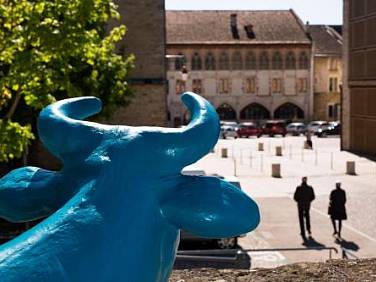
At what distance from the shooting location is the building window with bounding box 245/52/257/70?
67.9m

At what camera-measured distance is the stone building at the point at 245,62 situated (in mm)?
66688

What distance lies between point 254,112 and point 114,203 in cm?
6692

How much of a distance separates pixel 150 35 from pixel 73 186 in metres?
28.4

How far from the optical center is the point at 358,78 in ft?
121

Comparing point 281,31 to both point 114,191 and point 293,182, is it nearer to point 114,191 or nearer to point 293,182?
point 293,182

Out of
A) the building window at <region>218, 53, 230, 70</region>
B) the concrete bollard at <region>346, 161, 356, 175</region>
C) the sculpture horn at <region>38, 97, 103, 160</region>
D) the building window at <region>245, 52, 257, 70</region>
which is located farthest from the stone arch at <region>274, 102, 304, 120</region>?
the sculpture horn at <region>38, 97, 103, 160</region>

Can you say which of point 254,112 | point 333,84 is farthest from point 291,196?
point 333,84

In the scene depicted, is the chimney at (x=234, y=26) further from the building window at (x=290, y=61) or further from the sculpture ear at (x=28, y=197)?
the sculpture ear at (x=28, y=197)

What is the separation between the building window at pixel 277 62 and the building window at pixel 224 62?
4.90m

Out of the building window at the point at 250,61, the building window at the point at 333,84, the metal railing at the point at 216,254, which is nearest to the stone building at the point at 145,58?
the metal railing at the point at 216,254

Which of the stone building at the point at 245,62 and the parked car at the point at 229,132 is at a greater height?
the stone building at the point at 245,62

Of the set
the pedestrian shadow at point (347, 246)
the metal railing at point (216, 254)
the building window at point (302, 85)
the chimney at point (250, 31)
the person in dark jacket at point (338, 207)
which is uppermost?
the chimney at point (250, 31)

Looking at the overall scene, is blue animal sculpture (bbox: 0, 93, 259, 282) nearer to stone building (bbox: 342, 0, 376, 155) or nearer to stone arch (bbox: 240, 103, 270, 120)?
stone building (bbox: 342, 0, 376, 155)

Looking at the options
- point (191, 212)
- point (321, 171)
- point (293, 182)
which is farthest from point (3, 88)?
point (321, 171)
